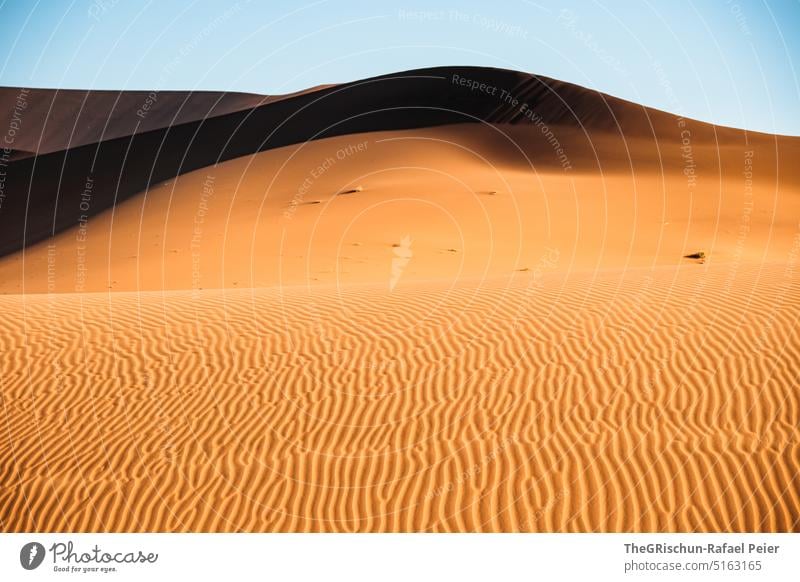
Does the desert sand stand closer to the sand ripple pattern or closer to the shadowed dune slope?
the sand ripple pattern

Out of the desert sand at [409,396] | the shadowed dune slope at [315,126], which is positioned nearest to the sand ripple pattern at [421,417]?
the desert sand at [409,396]

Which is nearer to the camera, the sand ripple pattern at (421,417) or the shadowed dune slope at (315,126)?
the sand ripple pattern at (421,417)

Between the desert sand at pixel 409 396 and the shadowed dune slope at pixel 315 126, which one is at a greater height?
the shadowed dune slope at pixel 315 126

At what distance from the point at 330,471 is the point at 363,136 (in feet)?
157

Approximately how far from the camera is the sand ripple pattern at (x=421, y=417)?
815cm

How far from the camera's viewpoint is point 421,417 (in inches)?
388

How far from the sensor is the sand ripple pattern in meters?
8.15

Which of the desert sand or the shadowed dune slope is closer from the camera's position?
the desert sand

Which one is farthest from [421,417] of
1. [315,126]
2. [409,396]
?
[315,126]

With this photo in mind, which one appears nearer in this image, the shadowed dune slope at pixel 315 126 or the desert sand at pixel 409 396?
the desert sand at pixel 409 396

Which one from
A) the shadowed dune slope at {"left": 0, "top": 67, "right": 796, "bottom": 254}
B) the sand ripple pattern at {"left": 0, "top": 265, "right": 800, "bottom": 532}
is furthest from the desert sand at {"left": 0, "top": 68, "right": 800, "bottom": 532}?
the shadowed dune slope at {"left": 0, "top": 67, "right": 796, "bottom": 254}

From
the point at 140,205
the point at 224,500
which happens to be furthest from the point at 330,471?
the point at 140,205

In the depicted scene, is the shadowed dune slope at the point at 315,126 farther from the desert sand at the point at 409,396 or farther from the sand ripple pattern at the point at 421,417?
the sand ripple pattern at the point at 421,417

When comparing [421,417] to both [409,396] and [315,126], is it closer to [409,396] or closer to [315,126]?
[409,396]
